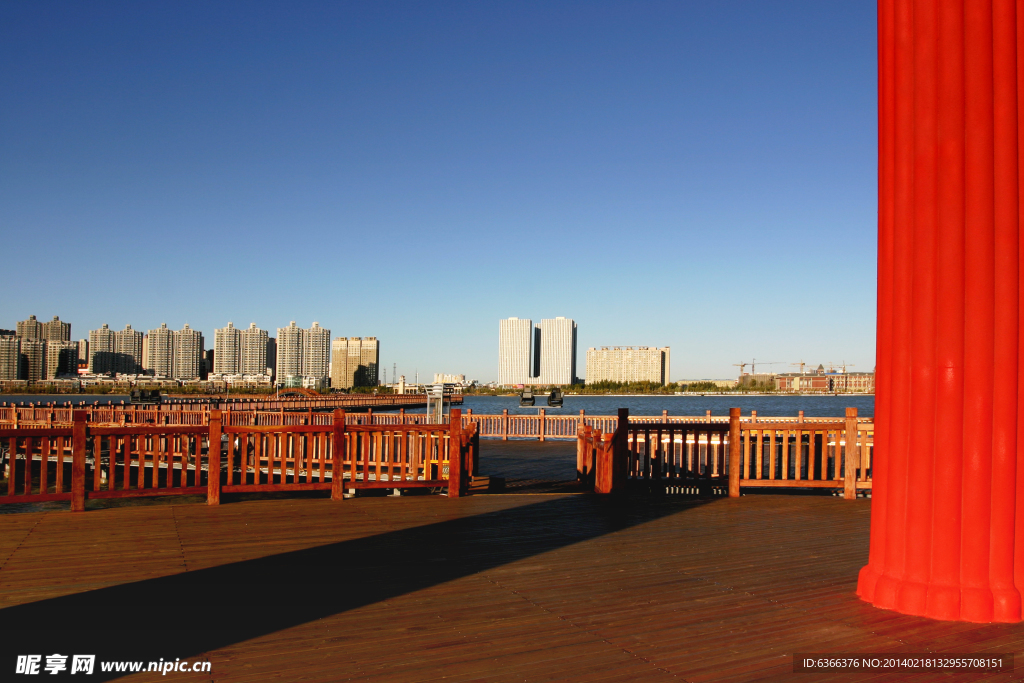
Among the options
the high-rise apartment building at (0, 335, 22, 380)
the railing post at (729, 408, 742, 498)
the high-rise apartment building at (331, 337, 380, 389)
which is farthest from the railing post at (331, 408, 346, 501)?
the high-rise apartment building at (0, 335, 22, 380)

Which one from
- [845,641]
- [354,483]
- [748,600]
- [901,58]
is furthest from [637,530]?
[901,58]

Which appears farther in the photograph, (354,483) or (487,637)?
(354,483)

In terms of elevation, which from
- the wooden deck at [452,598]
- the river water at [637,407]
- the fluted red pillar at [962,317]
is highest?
the fluted red pillar at [962,317]

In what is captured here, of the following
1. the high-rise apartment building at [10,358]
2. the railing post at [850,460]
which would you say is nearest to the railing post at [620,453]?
the railing post at [850,460]

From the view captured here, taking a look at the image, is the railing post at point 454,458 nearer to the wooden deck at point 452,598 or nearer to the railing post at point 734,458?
the wooden deck at point 452,598

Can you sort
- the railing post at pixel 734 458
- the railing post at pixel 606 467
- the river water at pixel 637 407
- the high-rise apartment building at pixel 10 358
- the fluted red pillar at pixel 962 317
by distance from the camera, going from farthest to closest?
the high-rise apartment building at pixel 10 358 < the river water at pixel 637 407 < the railing post at pixel 606 467 < the railing post at pixel 734 458 < the fluted red pillar at pixel 962 317

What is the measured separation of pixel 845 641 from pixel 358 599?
3009mm

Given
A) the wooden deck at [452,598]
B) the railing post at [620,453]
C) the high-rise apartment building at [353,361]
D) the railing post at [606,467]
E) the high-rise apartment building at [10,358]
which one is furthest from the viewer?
the high-rise apartment building at [10,358]

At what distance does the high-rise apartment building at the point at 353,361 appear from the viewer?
178375 millimetres

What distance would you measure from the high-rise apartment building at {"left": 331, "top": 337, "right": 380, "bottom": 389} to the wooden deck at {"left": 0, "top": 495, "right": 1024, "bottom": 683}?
174101 mm

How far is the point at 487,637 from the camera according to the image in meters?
3.90

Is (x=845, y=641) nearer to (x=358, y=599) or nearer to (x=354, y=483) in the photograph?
(x=358, y=599)

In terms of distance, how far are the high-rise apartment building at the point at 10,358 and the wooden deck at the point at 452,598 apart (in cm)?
23009

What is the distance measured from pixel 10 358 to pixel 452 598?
9367 inches
